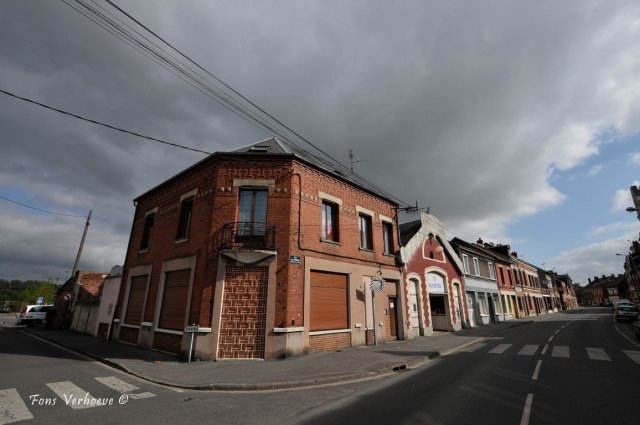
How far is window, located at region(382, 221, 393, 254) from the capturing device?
1701cm

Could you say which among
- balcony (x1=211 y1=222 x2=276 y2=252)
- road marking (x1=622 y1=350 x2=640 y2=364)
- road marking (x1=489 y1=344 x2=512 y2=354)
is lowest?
road marking (x1=489 y1=344 x2=512 y2=354)

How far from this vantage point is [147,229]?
16969 mm

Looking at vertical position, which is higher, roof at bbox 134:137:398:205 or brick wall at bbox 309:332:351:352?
roof at bbox 134:137:398:205

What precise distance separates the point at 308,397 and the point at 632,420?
18.7ft

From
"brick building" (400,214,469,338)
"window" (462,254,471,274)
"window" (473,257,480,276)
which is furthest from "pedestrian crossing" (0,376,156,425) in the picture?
"window" (473,257,480,276)

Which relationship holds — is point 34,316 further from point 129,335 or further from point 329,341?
point 329,341

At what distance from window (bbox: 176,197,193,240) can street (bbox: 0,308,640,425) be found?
6070 mm

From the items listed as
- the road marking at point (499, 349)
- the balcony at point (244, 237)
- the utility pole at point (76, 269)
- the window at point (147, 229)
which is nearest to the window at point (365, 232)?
the balcony at point (244, 237)

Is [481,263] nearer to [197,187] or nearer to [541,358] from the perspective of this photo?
[541,358]

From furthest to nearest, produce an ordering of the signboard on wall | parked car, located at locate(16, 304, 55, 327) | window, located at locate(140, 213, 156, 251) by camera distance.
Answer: parked car, located at locate(16, 304, 55, 327) < the signboard on wall < window, located at locate(140, 213, 156, 251)

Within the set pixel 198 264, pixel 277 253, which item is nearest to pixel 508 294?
pixel 277 253

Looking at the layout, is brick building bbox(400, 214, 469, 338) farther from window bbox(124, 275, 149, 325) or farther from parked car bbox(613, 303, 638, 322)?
parked car bbox(613, 303, 638, 322)

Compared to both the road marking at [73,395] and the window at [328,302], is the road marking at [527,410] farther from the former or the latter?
the road marking at [73,395]

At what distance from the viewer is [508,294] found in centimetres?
3272
